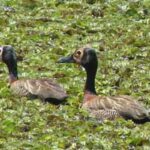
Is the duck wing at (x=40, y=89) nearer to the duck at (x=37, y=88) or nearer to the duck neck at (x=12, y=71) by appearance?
the duck at (x=37, y=88)

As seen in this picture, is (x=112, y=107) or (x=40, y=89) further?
(x=40, y=89)

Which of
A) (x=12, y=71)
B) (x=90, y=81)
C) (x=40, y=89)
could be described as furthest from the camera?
(x=12, y=71)

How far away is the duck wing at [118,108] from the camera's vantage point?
16.8 m

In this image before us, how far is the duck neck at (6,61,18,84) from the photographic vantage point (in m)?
19.8

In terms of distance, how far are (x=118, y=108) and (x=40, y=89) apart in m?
2.10

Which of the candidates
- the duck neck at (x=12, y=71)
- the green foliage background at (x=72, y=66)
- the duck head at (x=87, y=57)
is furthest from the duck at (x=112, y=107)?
the duck neck at (x=12, y=71)

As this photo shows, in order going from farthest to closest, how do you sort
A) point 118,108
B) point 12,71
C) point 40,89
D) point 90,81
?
point 12,71
point 90,81
point 40,89
point 118,108

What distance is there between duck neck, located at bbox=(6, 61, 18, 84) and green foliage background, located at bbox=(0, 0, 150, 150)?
210mm

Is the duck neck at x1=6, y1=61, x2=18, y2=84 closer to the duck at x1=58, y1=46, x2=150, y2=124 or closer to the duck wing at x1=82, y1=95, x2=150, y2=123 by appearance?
the duck at x1=58, y1=46, x2=150, y2=124

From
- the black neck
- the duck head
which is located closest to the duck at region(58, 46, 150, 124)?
the black neck

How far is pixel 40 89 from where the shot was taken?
1842 centimetres

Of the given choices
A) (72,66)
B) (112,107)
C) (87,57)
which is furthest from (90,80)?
(72,66)

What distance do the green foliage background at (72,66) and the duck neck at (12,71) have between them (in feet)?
0.69

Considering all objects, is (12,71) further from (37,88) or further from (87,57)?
(87,57)
